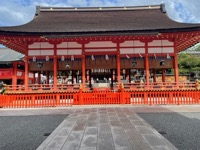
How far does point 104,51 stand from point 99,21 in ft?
11.2

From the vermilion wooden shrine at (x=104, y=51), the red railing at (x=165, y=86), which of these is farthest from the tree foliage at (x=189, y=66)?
the red railing at (x=165, y=86)

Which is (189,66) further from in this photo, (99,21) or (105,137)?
(105,137)

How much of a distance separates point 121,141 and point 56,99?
7.60 m

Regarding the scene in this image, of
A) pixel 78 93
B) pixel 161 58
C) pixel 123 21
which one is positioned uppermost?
pixel 123 21

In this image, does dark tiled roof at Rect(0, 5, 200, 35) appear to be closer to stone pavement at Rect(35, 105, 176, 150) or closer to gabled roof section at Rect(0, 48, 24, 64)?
stone pavement at Rect(35, 105, 176, 150)

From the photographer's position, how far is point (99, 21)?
15680 mm

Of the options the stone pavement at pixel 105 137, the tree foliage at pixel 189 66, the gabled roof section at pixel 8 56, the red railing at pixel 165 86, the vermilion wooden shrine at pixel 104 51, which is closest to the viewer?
the stone pavement at pixel 105 137

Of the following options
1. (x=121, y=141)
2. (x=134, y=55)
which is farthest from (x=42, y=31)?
(x=121, y=141)

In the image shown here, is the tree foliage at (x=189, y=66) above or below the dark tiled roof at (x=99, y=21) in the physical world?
below

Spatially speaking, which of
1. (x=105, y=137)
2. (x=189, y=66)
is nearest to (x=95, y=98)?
(x=105, y=137)

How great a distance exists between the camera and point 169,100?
11461 mm

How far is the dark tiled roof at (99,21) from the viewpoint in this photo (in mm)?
12484

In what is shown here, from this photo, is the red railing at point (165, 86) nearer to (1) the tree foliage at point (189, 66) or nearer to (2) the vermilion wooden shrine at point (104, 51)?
(2) the vermilion wooden shrine at point (104, 51)

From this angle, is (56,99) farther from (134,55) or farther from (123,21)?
(123,21)
